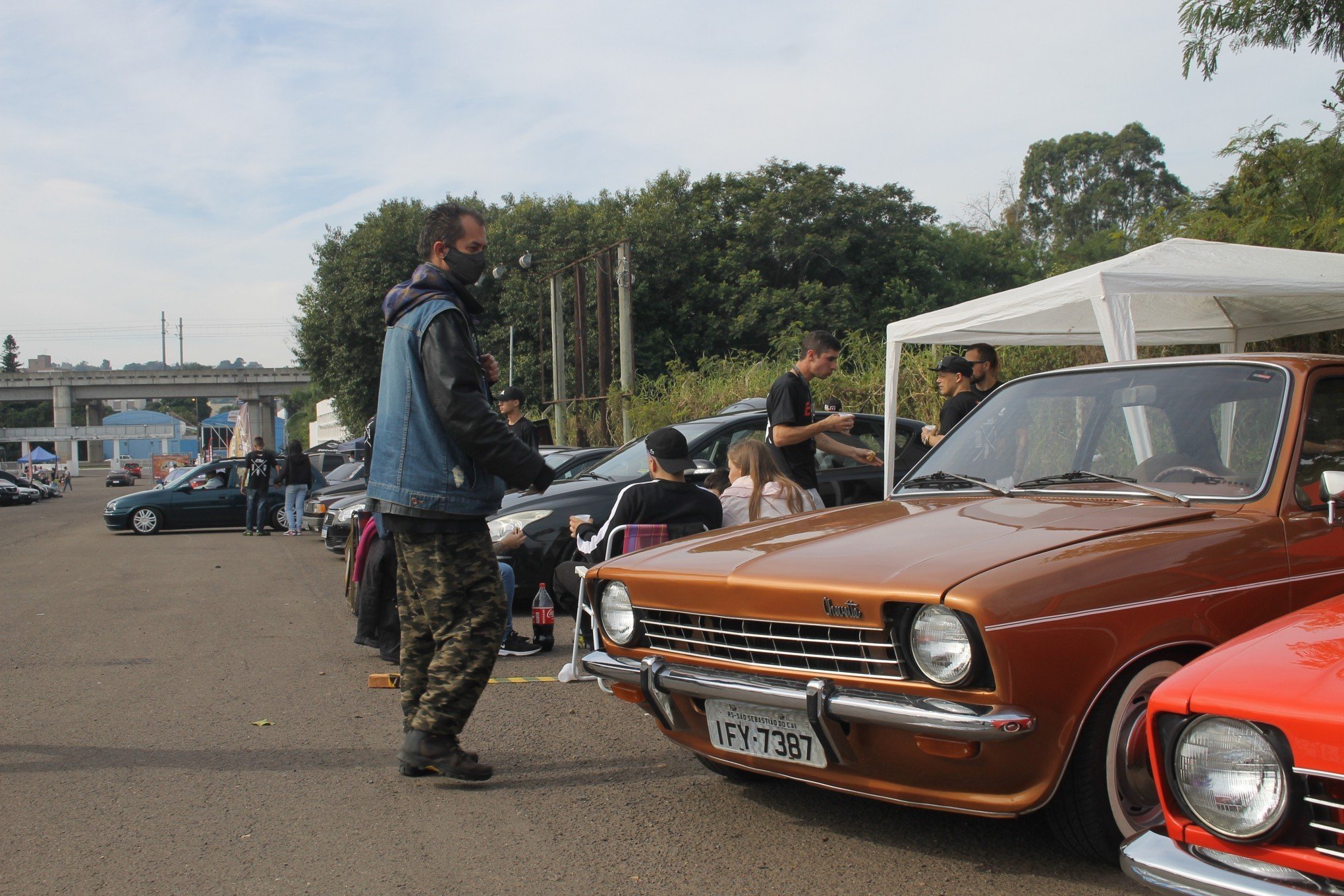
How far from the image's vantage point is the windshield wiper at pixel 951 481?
13.3ft

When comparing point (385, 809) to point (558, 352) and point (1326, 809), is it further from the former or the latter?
point (558, 352)

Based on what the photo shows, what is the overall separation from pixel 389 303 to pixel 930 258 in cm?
3328

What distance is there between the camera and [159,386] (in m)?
83.0

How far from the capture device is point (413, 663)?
4.25 m

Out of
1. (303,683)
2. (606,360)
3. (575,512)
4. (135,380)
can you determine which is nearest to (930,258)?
(606,360)

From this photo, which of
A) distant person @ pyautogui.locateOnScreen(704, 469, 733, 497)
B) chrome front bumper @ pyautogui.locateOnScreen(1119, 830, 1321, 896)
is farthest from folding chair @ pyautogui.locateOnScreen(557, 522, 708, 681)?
chrome front bumper @ pyautogui.locateOnScreen(1119, 830, 1321, 896)

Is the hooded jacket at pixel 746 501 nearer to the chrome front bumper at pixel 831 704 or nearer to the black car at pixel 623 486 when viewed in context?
the black car at pixel 623 486

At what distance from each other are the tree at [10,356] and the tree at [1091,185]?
133864 millimetres

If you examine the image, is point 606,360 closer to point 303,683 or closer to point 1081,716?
point 303,683

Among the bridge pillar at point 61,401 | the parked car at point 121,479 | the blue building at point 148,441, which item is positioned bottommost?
the parked car at point 121,479

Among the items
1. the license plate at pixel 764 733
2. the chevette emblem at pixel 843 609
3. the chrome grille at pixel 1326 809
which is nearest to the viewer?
the chrome grille at pixel 1326 809

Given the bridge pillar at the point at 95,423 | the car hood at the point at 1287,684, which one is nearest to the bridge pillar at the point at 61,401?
the bridge pillar at the point at 95,423

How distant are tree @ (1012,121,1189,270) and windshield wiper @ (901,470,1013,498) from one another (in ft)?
196

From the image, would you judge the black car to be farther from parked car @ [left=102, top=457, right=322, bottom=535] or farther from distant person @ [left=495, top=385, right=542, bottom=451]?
parked car @ [left=102, top=457, right=322, bottom=535]
